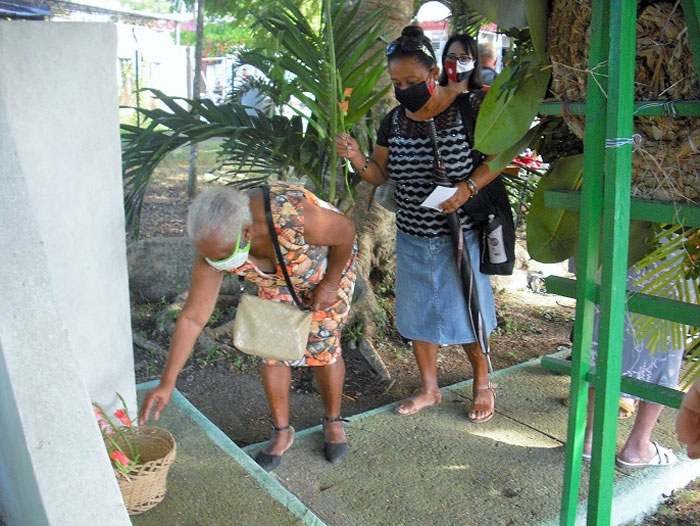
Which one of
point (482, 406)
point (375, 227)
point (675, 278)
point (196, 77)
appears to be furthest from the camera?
point (196, 77)

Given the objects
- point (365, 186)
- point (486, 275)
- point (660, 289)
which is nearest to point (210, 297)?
point (486, 275)

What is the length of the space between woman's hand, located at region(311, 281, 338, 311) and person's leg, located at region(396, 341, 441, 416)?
2.39ft

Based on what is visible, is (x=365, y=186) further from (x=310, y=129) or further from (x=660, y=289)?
(x=660, y=289)

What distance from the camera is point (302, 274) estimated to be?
9.71 feet

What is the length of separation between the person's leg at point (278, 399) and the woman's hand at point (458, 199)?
3.30 feet

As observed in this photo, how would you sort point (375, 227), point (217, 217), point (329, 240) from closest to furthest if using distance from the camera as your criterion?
point (217, 217)
point (329, 240)
point (375, 227)

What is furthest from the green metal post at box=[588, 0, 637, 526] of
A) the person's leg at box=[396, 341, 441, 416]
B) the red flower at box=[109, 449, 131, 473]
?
the person's leg at box=[396, 341, 441, 416]

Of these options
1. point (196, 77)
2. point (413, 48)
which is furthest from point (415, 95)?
point (196, 77)

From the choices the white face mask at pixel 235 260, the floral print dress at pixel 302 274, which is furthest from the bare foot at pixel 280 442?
the white face mask at pixel 235 260

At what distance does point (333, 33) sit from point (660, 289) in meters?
2.50

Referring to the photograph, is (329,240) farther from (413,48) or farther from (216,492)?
(216,492)

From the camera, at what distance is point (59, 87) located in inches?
99.0

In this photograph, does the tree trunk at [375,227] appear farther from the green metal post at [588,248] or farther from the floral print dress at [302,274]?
the green metal post at [588,248]

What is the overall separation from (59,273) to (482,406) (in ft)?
6.83
